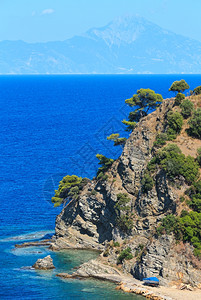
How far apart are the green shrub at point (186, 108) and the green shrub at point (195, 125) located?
112cm

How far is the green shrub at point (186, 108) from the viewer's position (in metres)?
96.3

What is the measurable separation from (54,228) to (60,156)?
52.5 metres

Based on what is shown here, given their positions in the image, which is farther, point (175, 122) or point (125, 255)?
point (175, 122)

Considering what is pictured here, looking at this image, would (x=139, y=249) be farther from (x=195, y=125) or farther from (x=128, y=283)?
(x=195, y=125)

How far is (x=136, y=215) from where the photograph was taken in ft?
301

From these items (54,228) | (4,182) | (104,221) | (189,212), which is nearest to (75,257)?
(104,221)

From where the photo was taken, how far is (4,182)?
138 meters

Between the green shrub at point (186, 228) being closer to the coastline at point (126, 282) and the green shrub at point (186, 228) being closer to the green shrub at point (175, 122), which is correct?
the coastline at point (126, 282)

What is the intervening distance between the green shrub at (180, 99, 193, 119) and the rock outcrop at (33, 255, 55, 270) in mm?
32257

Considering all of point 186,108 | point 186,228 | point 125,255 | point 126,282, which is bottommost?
point 126,282

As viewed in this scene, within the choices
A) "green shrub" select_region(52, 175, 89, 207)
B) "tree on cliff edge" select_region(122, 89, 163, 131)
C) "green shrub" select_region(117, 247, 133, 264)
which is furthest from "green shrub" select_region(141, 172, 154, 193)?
"tree on cliff edge" select_region(122, 89, 163, 131)

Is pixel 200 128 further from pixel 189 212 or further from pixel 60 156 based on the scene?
pixel 60 156

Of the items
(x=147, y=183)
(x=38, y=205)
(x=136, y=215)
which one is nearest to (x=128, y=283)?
(x=136, y=215)

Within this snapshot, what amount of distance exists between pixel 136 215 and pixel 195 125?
1751cm
